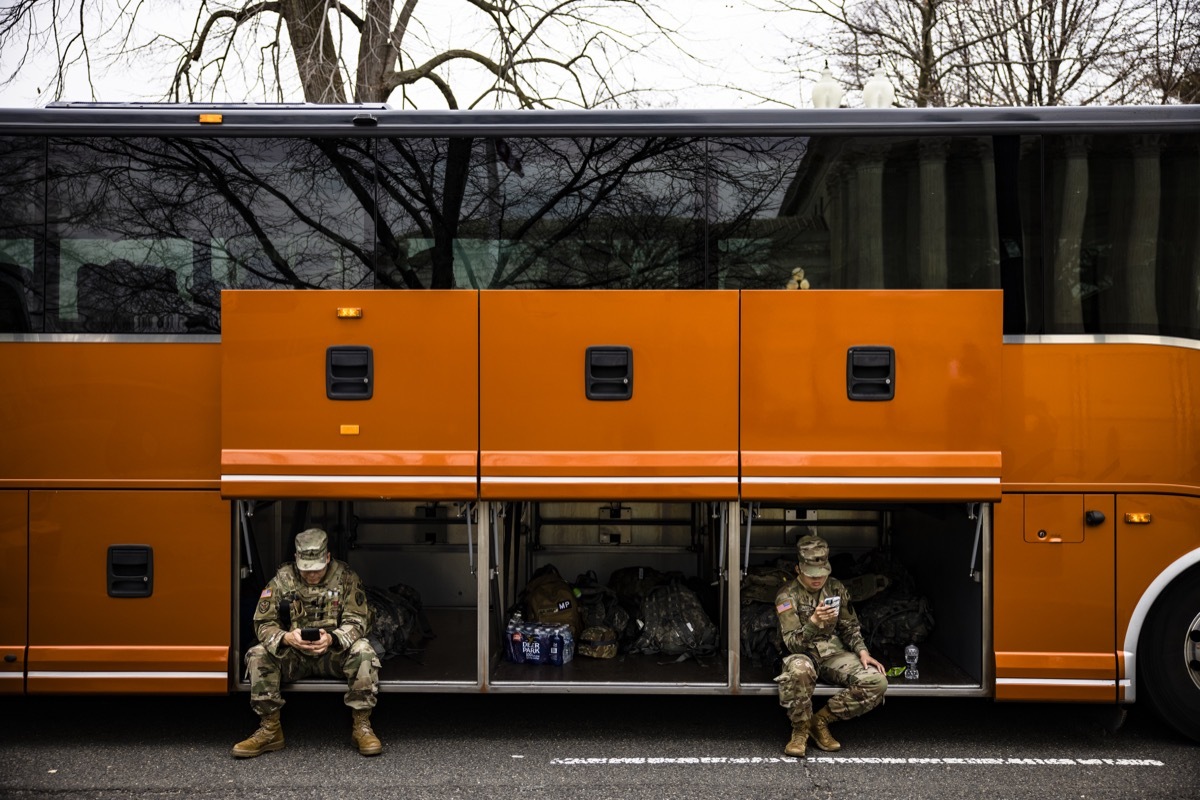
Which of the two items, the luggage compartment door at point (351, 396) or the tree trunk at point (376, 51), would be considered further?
the tree trunk at point (376, 51)

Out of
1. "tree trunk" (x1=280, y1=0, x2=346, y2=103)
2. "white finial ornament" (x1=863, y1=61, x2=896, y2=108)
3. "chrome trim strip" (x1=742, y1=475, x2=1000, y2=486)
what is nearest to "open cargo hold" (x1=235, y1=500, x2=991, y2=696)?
"chrome trim strip" (x1=742, y1=475, x2=1000, y2=486)

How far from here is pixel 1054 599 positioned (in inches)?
203

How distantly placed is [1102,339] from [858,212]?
152 centimetres

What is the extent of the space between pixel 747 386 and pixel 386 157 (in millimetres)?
2445

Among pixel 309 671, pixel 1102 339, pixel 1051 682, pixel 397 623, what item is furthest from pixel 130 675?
pixel 1102 339

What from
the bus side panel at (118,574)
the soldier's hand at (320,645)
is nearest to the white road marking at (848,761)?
→ the soldier's hand at (320,645)

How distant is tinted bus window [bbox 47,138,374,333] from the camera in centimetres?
524

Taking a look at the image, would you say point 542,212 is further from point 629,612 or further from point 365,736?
point 365,736

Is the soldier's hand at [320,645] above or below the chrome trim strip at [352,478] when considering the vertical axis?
below

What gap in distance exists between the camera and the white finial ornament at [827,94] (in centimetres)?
550

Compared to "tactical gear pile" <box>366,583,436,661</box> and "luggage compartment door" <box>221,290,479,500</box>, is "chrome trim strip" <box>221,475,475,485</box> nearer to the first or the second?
"luggage compartment door" <box>221,290,479,500</box>

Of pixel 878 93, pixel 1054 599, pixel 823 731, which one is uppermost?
pixel 878 93

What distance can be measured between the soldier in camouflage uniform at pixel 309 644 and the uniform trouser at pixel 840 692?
7.54ft

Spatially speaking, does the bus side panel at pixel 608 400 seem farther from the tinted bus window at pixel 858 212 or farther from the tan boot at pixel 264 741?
the tan boot at pixel 264 741
